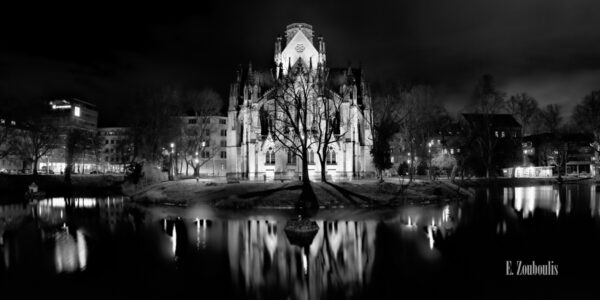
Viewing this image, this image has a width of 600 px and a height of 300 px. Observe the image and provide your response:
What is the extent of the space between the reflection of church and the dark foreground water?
90.9 ft

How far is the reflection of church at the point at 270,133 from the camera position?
192ft

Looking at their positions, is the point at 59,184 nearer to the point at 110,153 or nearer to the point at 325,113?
the point at 325,113

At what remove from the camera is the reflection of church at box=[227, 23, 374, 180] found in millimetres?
58438

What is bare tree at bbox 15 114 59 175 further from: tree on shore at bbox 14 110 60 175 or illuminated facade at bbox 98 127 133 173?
illuminated facade at bbox 98 127 133 173

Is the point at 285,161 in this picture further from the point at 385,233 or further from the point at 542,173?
the point at 542,173

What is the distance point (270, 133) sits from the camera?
56344 millimetres

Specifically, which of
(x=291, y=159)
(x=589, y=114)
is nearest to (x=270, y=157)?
(x=291, y=159)

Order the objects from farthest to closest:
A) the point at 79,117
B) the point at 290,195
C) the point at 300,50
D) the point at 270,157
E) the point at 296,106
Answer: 1. the point at 79,117
2. the point at 300,50
3. the point at 270,157
4. the point at 296,106
5. the point at 290,195

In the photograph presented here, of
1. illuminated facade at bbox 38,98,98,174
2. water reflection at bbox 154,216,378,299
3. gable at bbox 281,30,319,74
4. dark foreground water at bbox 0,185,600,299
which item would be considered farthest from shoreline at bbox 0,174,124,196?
water reflection at bbox 154,216,378,299

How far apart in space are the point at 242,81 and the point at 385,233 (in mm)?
54358

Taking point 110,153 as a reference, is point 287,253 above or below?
below

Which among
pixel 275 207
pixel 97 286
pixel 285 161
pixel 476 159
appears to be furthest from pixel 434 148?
pixel 97 286

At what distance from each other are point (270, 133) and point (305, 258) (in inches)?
1576

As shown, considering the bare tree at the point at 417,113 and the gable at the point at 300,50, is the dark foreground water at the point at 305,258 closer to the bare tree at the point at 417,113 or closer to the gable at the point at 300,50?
the bare tree at the point at 417,113
